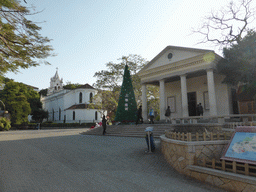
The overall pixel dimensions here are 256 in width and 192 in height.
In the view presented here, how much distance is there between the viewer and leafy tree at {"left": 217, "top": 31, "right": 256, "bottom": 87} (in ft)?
46.5

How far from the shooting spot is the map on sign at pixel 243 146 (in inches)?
Result: 172

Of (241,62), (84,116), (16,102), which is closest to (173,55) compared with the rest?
(241,62)

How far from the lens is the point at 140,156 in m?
7.61

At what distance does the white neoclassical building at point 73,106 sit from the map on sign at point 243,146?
40.3 meters

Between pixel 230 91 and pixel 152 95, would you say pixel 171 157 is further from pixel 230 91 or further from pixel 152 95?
pixel 152 95

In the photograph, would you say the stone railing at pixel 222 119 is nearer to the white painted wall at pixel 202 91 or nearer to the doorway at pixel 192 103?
the white painted wall at pixel 202 91

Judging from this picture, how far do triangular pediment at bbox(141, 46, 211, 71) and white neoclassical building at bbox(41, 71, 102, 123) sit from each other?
24712 mm

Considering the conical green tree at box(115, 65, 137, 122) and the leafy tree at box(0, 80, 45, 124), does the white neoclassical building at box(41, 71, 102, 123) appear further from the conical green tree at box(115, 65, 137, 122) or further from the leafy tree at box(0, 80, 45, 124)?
the conical green tree at box(115, 65, 137, 122)

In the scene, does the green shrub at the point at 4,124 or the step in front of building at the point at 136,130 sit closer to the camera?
the step in front of building at the point at 136,130

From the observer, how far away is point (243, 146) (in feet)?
15.2

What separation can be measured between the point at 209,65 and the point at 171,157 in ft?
45.6

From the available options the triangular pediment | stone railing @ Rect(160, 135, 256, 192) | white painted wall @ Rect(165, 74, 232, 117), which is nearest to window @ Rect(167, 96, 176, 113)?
white painted wall @ Rect(165, 74, 232, 117)

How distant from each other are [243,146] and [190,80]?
1875 cm

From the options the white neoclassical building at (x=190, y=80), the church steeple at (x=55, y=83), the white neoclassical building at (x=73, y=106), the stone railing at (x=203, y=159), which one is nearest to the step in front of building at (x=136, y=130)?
the white neoclassical building at (x=190, y=80)
